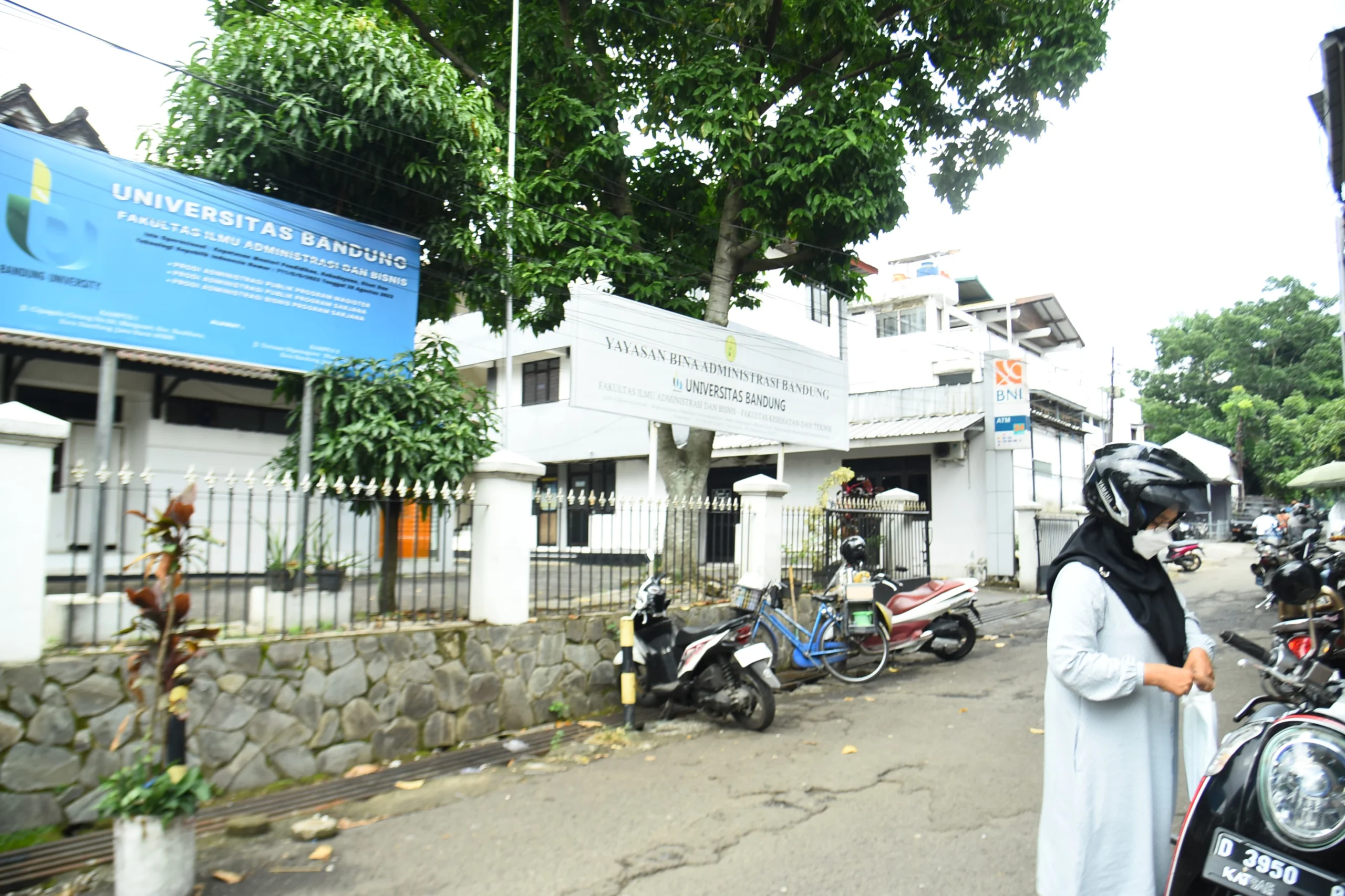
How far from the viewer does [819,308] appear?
2261cm

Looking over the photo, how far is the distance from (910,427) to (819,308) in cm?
606

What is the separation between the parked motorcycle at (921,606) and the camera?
8938 millimetres

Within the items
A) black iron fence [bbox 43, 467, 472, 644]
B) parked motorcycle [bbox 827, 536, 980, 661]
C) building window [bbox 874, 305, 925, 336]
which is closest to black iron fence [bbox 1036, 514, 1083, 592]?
parked motorcycle [bbox 827, 536, 980, 661]

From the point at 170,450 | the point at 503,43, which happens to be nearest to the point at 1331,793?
the point at 503,43

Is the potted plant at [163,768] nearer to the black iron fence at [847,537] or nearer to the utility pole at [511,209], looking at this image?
the utility pole at [511,209]

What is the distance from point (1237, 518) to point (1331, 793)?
4167cm

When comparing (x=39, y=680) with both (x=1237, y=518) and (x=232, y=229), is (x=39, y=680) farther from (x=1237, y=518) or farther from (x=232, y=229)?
(x=1237, y=518)

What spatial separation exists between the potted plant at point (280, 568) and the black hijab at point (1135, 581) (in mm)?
4952

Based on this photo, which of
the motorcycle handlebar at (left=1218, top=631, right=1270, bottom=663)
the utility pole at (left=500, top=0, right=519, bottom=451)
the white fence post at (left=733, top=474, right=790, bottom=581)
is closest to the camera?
the motorcycle handlebar at (left=1218, top=631, right=1270, bottom=663)

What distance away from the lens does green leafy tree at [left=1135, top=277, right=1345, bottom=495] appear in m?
36.0

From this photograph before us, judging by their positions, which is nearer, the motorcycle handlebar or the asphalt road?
the motorcycle handlebar

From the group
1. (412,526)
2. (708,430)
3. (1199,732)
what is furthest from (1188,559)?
(1199,732)

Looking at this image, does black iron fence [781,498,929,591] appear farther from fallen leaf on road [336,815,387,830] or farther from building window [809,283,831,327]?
building window [809,283,831,327]

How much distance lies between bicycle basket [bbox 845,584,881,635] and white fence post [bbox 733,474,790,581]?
1001mm
